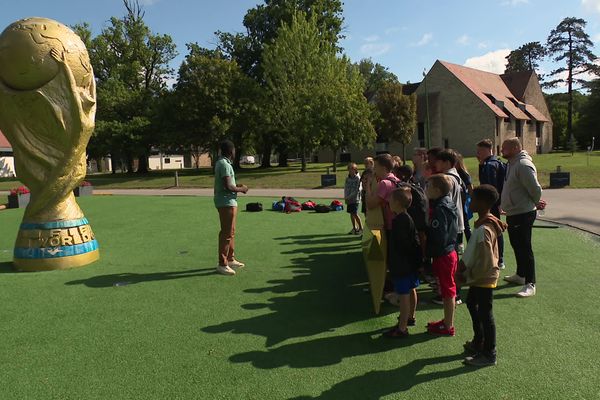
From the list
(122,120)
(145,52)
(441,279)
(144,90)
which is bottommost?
(441,279)

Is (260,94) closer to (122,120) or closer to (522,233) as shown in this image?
(122,120)

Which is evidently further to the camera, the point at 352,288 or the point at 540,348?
the point at 352,288

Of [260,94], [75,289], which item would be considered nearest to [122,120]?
[260,94]

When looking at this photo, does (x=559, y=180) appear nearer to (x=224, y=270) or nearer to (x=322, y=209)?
(x=322, y=209)

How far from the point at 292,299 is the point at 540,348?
2.75 meters

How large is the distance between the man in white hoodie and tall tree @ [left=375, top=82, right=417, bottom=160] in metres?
38.6

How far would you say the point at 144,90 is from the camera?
1790 inches

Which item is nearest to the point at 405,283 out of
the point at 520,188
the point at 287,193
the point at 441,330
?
the point at 441,330

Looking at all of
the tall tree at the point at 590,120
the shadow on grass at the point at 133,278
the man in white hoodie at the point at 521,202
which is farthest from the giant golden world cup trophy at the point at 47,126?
the tall tree at the point at 590,120

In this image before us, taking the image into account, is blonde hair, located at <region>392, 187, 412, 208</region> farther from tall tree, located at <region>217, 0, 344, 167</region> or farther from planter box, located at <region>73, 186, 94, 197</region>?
tall tree, located at <region>217, 0, 344, 167</region>

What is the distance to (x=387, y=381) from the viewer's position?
347cm

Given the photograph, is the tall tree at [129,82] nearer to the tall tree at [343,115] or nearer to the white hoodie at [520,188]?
the tall tree at [343,115]

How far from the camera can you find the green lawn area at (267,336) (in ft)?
11.2

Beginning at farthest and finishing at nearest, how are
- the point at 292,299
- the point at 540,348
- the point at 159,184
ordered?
the point at 159,184 < the point at 292,299 < the point at 540,348
